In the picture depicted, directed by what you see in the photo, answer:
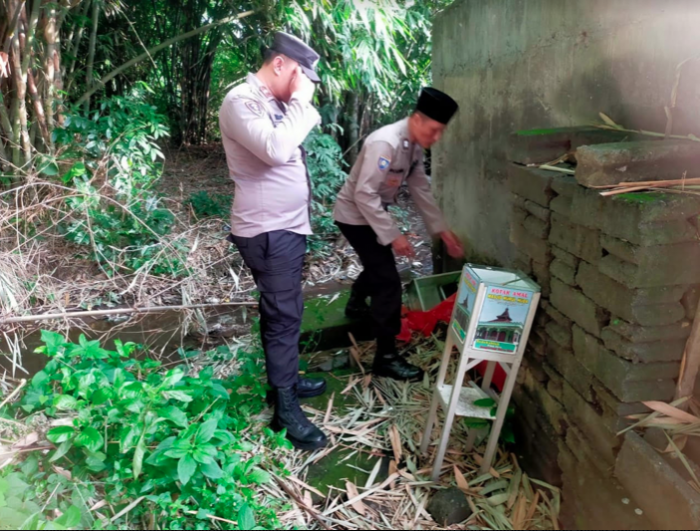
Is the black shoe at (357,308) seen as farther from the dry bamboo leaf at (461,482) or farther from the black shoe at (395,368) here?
the dry bamboo leaf at (461,482)

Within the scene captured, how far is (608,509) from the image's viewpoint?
79.3 inches

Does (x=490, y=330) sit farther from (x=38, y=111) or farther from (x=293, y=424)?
(x=38, y=111)

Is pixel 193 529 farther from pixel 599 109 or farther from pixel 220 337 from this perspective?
pixel 599 109

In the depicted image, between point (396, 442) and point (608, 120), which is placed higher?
point (608, 120)

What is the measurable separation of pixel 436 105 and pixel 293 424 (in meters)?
1.90

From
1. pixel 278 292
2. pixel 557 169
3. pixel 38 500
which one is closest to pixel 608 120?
pixel 557 169

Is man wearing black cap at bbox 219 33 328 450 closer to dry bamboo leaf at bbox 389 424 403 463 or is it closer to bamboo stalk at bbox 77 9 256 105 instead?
dry bamboo leaf at bbox 389 424 403 463

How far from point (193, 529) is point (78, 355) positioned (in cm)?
102

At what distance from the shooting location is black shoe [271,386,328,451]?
2.76 metres

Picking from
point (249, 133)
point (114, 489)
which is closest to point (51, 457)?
point (114, 489)

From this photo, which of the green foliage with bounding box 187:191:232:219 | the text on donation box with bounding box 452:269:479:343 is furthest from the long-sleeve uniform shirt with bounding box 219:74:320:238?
the green foliage with bounding box 187:191:232:219

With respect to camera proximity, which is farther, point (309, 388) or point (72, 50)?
point (72, 50)

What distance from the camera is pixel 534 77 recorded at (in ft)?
10.0

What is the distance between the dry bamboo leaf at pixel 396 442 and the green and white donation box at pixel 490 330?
0.25 metres
